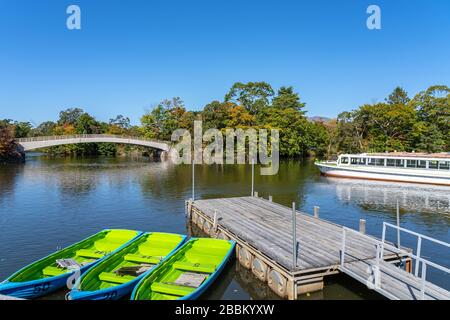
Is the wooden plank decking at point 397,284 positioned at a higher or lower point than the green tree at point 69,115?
lower

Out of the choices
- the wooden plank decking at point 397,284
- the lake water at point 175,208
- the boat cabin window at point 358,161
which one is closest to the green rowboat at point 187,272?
the lake water at point 175,208

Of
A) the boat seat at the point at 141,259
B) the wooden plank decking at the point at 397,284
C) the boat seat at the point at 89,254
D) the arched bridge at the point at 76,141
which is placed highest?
Result: the arched bridge at the point at 76,141

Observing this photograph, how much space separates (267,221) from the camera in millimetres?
17547

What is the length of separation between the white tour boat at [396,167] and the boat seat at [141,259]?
125ft

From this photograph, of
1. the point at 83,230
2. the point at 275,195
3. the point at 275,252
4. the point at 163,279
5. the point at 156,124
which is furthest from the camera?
the point at 156,124

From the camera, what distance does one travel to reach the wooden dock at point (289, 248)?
11.1m

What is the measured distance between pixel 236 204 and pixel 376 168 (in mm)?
29588

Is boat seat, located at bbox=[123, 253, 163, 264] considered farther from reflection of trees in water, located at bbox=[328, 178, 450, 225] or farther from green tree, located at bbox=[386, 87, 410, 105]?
green tree, located at bbox=[386, 87, 410, 105]

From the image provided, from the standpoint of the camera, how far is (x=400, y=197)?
3095 cm

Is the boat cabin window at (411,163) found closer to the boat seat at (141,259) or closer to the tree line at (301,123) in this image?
the tree line at (301,123)

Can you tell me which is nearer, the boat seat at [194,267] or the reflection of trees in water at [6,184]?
the boat seat at [194,267]
